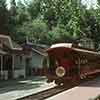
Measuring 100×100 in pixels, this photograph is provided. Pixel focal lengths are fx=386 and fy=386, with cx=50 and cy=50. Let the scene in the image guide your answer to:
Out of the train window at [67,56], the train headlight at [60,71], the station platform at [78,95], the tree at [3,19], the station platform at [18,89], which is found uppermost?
the tree at [3,19]

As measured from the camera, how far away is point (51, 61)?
27.3m

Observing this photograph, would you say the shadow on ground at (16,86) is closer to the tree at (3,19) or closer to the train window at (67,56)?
the train window at (67,56)

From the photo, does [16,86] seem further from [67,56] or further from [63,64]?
[67,56]

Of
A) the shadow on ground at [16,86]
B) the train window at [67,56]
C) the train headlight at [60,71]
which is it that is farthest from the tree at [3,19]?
the train headlight at [60,71]

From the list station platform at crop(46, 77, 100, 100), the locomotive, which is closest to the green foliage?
the locomotive

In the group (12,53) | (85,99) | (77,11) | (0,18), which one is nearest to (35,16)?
(0,18)

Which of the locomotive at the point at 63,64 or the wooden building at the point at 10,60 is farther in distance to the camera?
the wooden building at the point at 10,60

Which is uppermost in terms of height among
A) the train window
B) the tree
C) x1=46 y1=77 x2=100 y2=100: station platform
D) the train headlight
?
the tree

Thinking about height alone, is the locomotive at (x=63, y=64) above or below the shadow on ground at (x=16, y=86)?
above

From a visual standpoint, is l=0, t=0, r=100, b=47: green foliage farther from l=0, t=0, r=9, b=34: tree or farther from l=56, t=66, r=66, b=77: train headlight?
l=56, t=66, r=66, b=77: train headlight

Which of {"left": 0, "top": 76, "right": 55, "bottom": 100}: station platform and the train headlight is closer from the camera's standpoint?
{"left": 0, "top": 76, "right": 55, "bottom": 100}: station platform

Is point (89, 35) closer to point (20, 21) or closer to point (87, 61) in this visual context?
point (20, 21)

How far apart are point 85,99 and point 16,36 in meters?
51.1

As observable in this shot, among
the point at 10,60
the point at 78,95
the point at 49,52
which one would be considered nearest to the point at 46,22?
the point at 10,60
